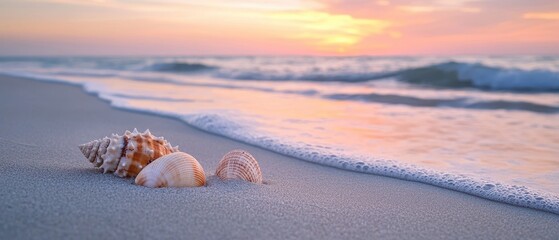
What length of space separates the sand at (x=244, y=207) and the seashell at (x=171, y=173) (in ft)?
0.25

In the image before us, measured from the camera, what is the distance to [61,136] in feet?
16.0

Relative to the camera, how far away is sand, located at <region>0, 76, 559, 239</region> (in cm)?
221

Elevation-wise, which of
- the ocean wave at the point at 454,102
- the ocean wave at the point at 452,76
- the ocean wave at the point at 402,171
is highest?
the ocean wave at the point at 452,76

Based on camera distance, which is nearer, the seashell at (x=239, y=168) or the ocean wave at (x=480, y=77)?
the seashell at (x=239, y=168)

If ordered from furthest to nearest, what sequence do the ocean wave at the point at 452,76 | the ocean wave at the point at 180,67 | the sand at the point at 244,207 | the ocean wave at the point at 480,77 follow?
the ocean wave at the point at 180,67
the ocean wave at the point at 452,76
the ocean wave at the point at 480,77
the sand at the point at 244,207

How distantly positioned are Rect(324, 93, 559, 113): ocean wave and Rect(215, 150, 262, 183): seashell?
19.1 feet

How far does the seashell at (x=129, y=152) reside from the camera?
3.00 meters

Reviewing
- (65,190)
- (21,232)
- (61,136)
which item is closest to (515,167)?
(65,190)

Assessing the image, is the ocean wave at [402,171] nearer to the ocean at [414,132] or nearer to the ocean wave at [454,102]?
the ocean at [414,132]

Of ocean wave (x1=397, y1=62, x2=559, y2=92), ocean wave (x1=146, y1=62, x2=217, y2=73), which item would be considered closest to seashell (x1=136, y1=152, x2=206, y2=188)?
ocean wave (x1=397, y1=62, x2=559, y2=92)

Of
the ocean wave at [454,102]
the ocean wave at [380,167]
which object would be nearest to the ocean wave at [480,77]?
the ocean wave at [454,102]

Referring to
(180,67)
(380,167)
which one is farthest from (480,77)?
(180,67)

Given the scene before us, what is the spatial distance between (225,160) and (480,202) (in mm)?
1595

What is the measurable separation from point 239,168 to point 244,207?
0.61 m
